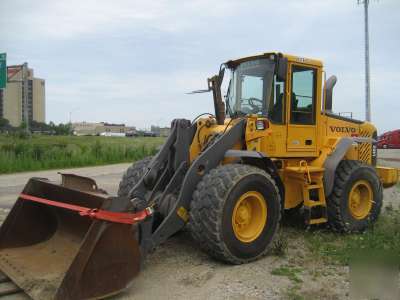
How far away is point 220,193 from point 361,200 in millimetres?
3386

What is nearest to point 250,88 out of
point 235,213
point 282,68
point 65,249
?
point 282,68

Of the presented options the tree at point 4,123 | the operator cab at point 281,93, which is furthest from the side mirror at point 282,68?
the tree at point 4,123

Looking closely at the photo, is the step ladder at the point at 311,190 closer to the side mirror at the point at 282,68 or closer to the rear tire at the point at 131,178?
the side mirror at the point at 282,68

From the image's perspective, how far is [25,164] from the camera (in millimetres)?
18766

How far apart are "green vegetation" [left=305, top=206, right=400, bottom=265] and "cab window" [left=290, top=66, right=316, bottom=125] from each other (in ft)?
5.82

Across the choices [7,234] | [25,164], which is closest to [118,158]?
[25,164]

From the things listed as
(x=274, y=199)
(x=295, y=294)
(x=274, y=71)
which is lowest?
(x=295, y=294)

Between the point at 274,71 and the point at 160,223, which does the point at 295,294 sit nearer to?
the point at 160,223

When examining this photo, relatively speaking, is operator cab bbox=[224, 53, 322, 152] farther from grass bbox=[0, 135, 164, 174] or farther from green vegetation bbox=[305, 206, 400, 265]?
grass bbox=[0, 135, 164, 174]

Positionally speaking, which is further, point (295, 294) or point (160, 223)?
point (160, 223)

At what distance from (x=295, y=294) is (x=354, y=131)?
4.38 metres

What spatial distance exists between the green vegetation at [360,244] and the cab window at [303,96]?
1773 mm

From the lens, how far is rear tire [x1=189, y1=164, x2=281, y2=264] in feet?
17.3

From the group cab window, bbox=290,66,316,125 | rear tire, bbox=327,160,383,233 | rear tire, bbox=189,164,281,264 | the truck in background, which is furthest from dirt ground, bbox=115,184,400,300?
the truck in background
